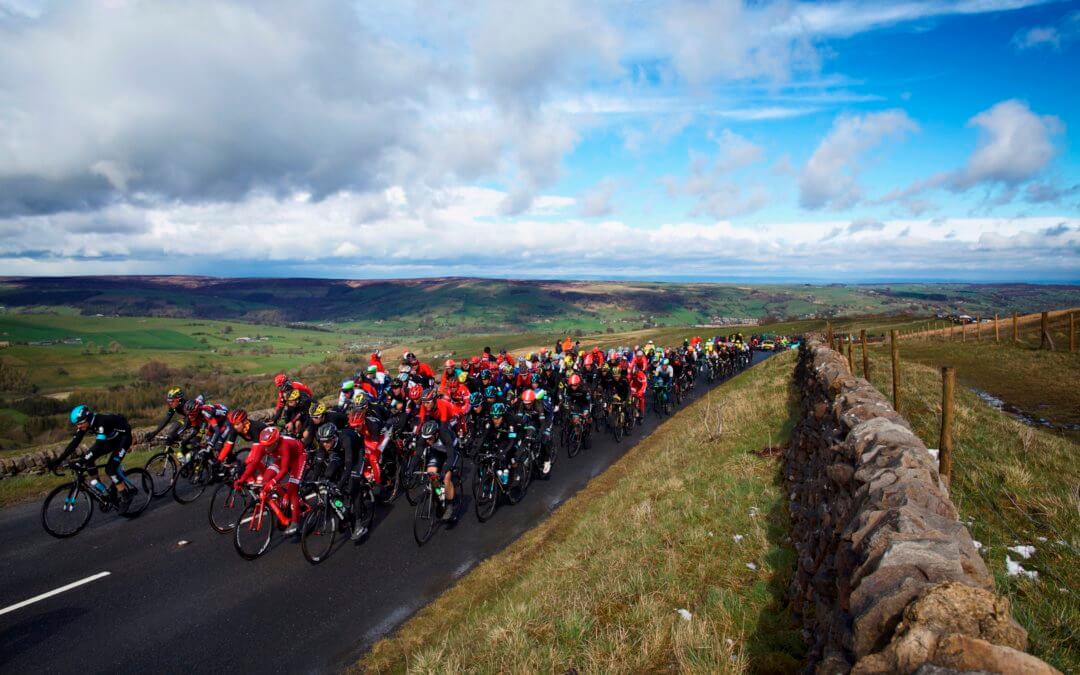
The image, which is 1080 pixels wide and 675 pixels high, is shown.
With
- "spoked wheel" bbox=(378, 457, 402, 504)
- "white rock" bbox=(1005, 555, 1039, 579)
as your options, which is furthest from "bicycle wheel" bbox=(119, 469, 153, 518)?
"white rock" bbox=(1005, 555, 1039, 579)

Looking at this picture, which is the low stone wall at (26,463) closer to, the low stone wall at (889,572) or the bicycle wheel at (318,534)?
the bicycle wheel at (318,534)

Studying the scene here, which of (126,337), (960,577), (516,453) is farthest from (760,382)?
(126,337)

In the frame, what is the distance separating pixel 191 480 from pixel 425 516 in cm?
656

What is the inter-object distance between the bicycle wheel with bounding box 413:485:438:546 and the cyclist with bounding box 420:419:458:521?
13.1 inches

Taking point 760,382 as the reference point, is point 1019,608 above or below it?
above

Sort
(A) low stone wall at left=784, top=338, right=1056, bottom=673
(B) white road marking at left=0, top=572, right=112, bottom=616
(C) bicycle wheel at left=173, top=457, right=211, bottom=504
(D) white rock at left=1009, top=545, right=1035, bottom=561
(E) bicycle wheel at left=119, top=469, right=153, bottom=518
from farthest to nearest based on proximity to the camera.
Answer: (C) bicycle wheel at left=173, top=457, right=211, bottom=504 < (E) bicycle wheel at left=119, top=469, right=153, bottom=518 < (B) white road marking at left=0, top=572, right=112, bottom=616 < (D) white rock at left=1009, top=545, right=1035, bottom=561 < (A) low stone wall at left=784, top=338, right=1056, bottom=673

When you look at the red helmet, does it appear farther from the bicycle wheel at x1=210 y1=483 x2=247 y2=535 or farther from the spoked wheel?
the spoked wheel

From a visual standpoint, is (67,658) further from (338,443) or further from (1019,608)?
(1019,608)

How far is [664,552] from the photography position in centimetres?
744

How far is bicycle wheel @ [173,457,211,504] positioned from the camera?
486 inches

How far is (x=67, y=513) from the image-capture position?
1055cm

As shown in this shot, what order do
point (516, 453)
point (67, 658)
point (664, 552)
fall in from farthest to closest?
point (516, 453) → point (664, 552) → point (67, 658)

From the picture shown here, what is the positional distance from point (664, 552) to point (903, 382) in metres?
12.9

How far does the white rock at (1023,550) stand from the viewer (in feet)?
15.9
